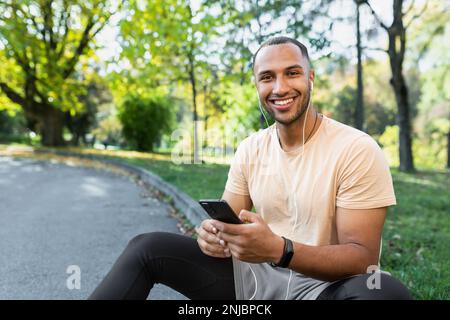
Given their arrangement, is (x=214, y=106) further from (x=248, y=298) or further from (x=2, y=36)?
(x=248, y=298)

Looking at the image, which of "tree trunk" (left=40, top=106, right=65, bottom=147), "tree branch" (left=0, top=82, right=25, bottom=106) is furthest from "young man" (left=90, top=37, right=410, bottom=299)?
"tree trunk" (left=40, top=106, right=65, bottom=147)

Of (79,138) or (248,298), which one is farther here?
(79,138)

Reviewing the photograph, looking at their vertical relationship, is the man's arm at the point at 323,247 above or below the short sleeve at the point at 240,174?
below

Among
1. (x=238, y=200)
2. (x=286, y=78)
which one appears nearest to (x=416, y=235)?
(x=238, y=200)

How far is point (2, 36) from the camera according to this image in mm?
12766

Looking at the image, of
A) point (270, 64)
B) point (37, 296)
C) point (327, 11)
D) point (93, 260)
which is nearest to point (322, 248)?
point (270, 64)

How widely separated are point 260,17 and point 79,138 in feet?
99.6

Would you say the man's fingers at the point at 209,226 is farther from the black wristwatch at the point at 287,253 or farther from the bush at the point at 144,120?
the bush at the point at 144,120

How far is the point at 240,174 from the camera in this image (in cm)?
263

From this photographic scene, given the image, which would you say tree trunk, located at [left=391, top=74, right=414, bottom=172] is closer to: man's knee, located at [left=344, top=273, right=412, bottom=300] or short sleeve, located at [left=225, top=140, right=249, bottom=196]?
short sleeve, located at [left=225, top=140, right=249, bottom=196]

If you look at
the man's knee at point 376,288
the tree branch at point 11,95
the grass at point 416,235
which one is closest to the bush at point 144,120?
the tree branch at point 11,95

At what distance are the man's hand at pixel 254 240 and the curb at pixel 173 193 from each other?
3542 mm

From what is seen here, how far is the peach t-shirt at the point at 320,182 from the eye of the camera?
80.0 inches

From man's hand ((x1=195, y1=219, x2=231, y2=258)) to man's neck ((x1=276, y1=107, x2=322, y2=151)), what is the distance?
23.3 inches
